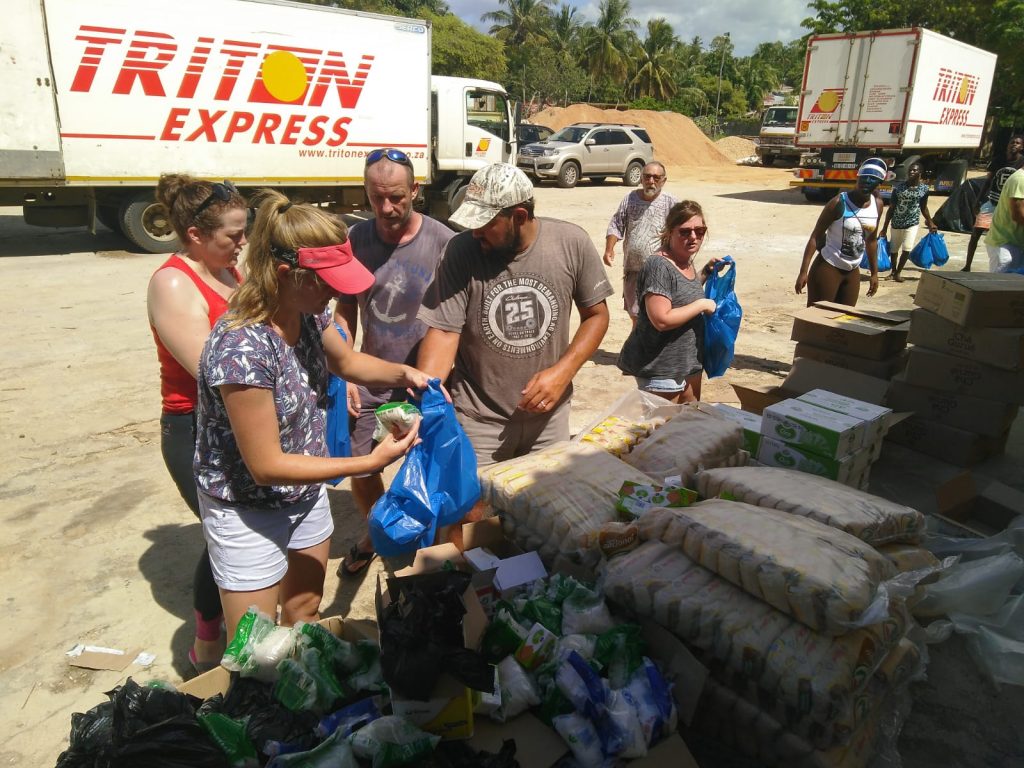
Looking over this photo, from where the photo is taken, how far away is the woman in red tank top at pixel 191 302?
239cm

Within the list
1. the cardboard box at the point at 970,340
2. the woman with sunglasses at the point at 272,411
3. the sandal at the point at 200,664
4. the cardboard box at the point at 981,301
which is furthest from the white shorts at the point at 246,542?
the cardboard box at the point at 970,340

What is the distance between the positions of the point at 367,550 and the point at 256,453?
5.45ft

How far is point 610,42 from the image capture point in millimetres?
49312

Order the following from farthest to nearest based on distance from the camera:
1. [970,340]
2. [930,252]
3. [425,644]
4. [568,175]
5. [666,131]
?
[666,131] < [568,175] < [930,252] < [970,340] < [425,644]

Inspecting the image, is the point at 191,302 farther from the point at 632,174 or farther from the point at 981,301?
the point at 632,174

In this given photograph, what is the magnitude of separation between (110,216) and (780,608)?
12532 millimetres

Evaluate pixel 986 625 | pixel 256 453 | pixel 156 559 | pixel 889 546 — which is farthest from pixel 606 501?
pixel 156 559

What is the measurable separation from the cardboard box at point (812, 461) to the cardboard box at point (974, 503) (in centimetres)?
63

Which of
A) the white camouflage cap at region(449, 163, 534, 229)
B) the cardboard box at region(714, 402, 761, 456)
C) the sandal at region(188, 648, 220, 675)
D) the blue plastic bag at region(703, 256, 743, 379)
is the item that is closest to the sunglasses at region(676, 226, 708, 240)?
the blue plastic bag at region(703, 256, 743, 379)

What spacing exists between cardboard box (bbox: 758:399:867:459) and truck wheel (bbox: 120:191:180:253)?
1019 centimetres

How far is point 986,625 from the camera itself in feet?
9.36

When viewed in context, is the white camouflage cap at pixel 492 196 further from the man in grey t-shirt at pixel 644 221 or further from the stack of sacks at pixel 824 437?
the man in grey t-shirt at pixel 644 221

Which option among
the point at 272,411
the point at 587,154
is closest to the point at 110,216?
the point at 272,411

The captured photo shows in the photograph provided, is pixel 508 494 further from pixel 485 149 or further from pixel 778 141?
pixel 778 141
